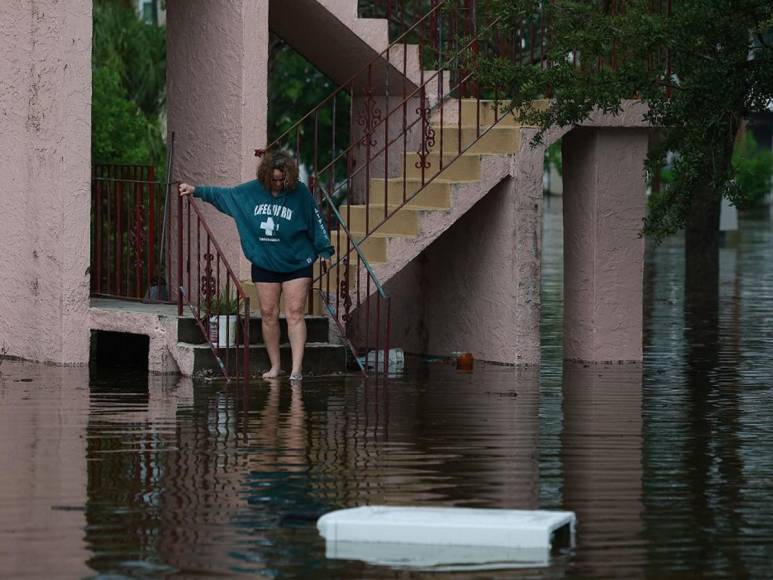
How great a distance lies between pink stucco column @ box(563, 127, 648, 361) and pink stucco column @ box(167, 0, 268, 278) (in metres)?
2.81

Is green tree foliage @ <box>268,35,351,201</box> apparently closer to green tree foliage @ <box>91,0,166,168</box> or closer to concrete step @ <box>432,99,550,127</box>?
green tree foliage @ <box>91,0,166,168</box>

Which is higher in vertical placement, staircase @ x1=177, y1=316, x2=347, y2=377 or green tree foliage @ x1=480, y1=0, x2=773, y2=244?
green tree foliage @ x1=480, y1=0, x2=773, y2=244

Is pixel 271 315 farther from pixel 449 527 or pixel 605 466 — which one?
pixel 449 527

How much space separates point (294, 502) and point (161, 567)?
1617mm

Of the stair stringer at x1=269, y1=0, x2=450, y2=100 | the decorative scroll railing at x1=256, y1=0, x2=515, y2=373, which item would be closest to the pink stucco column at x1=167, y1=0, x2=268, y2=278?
the decorative scroll railing at x1=256, y1=0, x2=515, y2=373

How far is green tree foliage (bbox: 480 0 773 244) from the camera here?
14.6 metres

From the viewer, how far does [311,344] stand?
16.2m

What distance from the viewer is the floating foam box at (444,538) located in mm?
8445

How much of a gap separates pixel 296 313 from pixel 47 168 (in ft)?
8.62

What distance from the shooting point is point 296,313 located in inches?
606

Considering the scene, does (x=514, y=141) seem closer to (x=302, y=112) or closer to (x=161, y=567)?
(x=161, y=567)

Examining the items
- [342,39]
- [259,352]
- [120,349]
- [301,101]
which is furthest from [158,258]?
[301,101]

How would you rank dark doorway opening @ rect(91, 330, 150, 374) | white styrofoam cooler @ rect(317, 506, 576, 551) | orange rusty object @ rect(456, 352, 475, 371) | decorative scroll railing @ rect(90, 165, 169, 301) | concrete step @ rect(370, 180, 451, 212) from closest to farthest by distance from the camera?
white styrofoam cooler @ rect(317, 506, 576, 551), decorative scroll railing @ rect(90, 165, 169, 301), orange rusty object @ rect(456, 352, 475, 371), concrete step @ rect(370, 180, 451, 212), dark doorway opening @ rect(91, 330, 150, 374)

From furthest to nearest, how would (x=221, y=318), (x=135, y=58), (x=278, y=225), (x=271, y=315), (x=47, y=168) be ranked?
1. (x=135, y=58)
2. (x=47, y=168)
3. (x=221, y=318)
4. (x=271, y=315)
5. (x=278, y=225)
